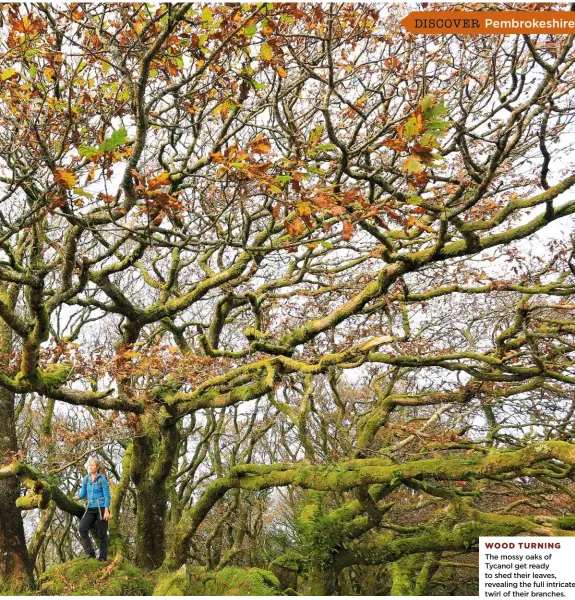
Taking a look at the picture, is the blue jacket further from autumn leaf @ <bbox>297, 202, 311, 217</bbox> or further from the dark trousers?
autumn leaf @ <bbox>297, 202, 311, 217</bbox>

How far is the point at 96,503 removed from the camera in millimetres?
8102

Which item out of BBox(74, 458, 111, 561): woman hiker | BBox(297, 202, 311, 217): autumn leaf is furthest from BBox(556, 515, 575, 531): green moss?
BBox(74, 458, 111, 561): woman hiker

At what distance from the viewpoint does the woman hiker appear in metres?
7.94

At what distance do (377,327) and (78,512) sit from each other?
587 cm

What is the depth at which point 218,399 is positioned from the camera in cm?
736

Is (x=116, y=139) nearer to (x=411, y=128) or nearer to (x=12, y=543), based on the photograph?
(x=411, y=128)

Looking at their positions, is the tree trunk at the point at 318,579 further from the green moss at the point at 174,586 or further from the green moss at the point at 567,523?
the green moss at the point at 567,523

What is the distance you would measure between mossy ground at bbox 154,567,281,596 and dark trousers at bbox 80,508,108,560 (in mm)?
1308

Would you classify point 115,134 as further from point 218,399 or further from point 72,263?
point 218,399

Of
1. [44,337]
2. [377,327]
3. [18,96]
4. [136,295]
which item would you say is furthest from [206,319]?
[18,96]

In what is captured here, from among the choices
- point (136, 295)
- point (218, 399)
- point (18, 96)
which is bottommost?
point (218, 399)

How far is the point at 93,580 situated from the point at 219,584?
75.2 inches

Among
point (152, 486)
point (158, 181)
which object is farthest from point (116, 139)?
point (152, 486)

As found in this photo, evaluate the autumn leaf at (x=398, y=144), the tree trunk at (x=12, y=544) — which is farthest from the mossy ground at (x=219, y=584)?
the autumn leaf at (x=398, y=144)
